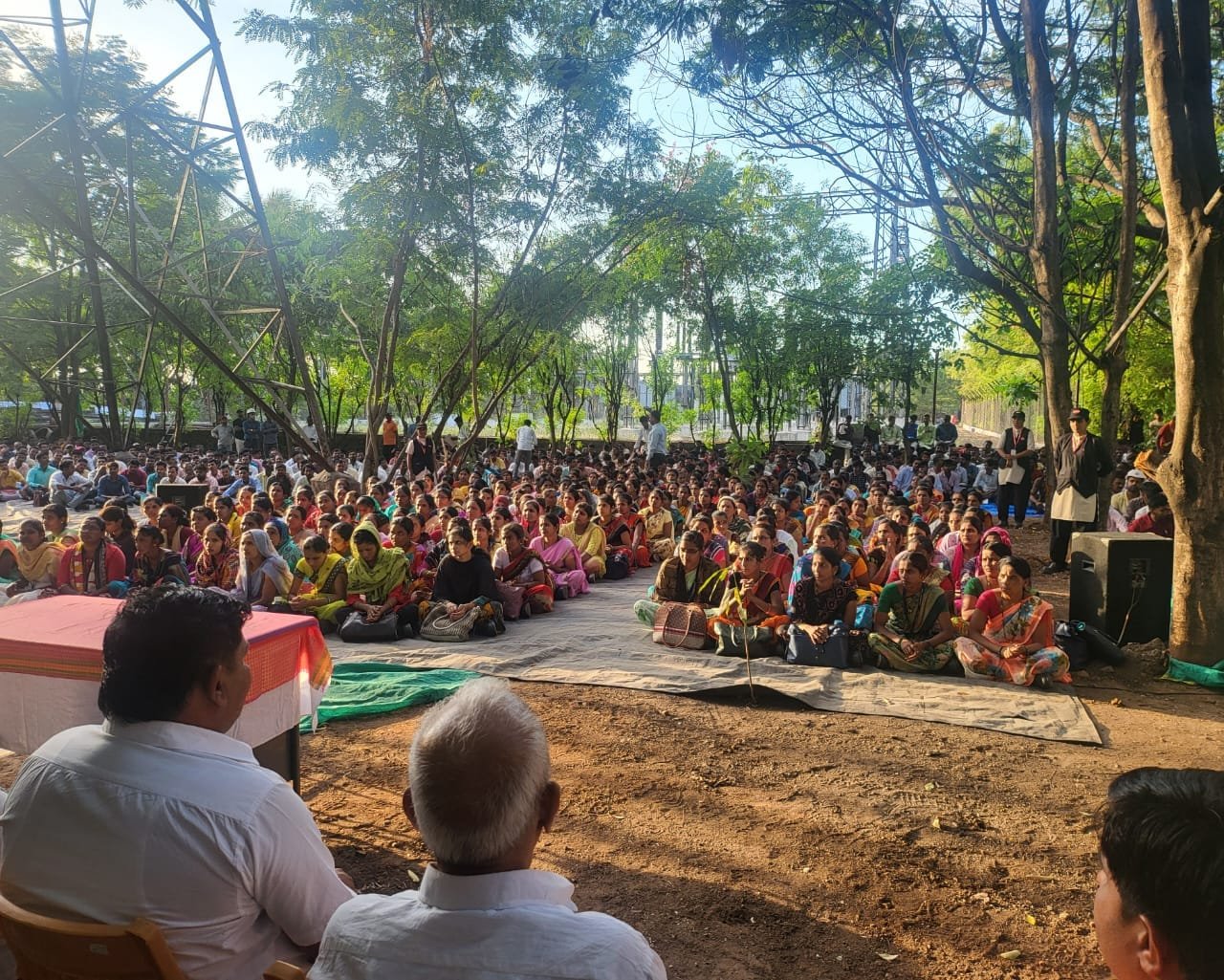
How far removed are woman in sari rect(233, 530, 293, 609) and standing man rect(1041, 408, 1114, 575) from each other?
7.36 m

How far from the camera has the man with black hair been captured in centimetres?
106

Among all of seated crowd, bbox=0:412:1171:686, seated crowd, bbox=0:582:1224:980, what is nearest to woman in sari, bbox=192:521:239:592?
seated crowd, bbox=0:412:1171:686

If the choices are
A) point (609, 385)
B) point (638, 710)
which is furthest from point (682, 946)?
point (609, 385)

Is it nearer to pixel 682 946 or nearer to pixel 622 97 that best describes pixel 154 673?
pixel 682 946

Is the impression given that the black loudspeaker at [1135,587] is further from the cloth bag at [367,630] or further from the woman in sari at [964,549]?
the cloth bag at [367,630]

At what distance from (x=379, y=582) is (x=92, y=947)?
19.7 feet

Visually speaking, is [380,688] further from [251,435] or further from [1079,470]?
[251,435]

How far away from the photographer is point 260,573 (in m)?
7.44

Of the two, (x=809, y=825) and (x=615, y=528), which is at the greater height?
(x=615, y=528)

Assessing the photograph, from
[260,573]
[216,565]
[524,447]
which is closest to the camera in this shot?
[260,573]

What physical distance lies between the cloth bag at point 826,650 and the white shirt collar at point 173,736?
4986 millimetres

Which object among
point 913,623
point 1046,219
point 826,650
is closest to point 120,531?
point 826,650

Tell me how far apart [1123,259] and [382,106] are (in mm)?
8552

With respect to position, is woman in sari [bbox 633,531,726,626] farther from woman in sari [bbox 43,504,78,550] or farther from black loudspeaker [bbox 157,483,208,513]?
black loudspeaker [bbox 157,483,208,513]
